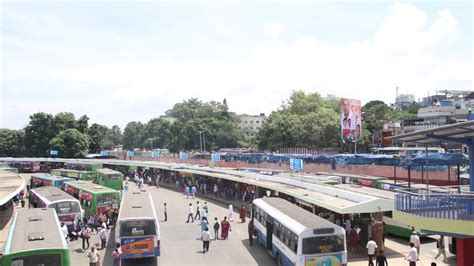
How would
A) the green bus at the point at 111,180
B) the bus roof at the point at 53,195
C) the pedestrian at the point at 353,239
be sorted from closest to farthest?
the pedestrian at the point at 353,239, the bus roof at the point at 53,195, the green bus at the point at 111,180

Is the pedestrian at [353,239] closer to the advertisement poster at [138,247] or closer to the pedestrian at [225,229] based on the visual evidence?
the pedestrian at [225,229]

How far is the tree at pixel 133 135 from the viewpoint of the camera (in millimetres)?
145125

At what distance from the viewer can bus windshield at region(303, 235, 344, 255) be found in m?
15.0

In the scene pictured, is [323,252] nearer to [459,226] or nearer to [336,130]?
[459,226]

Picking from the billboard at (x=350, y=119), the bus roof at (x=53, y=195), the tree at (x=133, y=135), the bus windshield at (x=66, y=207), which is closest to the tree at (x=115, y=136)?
the tree at (x=133, y=135)

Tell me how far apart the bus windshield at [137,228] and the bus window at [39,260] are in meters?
4.33

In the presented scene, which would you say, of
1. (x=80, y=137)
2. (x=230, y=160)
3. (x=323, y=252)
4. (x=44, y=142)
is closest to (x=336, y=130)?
(x=230, y=160)

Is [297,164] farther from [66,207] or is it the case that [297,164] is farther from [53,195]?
[53,195]

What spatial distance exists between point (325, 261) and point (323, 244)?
55 centimetres

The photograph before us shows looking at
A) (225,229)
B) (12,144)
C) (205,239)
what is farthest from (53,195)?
(12,144)

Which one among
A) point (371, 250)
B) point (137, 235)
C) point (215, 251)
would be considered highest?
point (137, 235)

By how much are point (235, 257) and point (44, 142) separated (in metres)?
68.0

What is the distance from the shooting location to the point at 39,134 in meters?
80.0

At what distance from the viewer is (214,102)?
11706 cm
